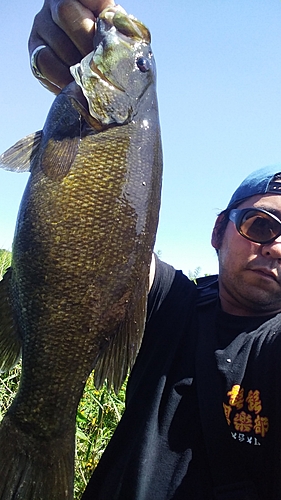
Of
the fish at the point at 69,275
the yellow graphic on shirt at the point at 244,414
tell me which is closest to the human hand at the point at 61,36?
the fish at the point at 69,275

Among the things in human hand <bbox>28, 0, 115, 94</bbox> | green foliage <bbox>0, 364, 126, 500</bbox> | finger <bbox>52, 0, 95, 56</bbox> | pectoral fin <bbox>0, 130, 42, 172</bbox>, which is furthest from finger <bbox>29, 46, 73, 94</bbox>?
green foliage <bbox>0, 364, 126, 500</bbox>

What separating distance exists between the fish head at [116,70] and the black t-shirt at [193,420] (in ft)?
4.20

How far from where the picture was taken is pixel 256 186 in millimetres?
2865

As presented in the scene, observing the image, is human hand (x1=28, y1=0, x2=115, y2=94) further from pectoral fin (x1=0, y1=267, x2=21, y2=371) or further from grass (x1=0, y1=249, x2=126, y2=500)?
grass (x1=0, y1=249, x2=126, y2=500)

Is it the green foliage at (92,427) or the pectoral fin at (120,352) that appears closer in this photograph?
the pectoral fin at (120,352)

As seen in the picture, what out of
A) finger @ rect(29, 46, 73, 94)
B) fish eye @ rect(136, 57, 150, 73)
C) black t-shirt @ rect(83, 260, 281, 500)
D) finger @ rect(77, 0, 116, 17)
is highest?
finger @ rect(77, 0, 116, 17)

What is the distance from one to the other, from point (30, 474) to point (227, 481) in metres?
0.91

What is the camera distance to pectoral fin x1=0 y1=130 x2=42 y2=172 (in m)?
1.81

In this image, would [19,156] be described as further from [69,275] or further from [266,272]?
[266,272]

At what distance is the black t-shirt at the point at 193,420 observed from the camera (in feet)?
6.69

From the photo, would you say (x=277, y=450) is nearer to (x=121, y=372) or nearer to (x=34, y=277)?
(x=121, y=372)

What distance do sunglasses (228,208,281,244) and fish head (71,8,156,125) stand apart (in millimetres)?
1062

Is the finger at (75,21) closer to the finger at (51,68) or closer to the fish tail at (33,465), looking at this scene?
the finger at (51,68)

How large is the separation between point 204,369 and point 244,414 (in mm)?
304
